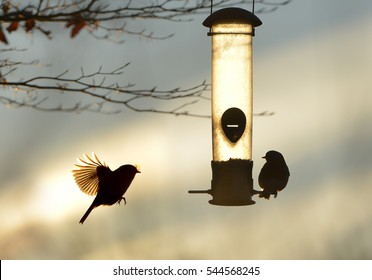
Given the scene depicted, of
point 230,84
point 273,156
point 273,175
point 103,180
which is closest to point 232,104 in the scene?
point 230,84

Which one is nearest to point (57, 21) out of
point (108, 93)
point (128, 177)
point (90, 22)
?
point (90, 22)

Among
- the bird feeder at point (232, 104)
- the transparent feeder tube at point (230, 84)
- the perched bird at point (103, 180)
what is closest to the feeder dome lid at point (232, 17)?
the bird feeder at point (232, 104)

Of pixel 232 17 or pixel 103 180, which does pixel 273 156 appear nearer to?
pixel 232 17

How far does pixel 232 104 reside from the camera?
9281 millimetres

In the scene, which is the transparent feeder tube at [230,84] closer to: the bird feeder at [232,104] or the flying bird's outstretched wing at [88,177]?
the bird feeder at [232,104]

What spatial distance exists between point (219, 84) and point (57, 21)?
497 centimetres

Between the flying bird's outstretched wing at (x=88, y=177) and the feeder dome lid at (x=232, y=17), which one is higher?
the feeder dome lid at (x=232, y=17)

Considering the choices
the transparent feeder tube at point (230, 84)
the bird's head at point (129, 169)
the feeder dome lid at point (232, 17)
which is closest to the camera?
the bird's head at point (129, 169)

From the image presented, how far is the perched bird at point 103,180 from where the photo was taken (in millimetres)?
6512

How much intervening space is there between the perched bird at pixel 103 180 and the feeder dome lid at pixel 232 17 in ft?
9.24

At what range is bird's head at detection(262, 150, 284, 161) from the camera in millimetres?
8792

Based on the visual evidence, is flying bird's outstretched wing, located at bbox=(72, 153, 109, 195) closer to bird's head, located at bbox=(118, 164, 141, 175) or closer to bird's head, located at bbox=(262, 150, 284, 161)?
bird's head, located at bbox=(118, 164, 141, 175)

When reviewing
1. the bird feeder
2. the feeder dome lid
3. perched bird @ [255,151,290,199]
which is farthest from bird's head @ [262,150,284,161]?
the feeder dome lid
